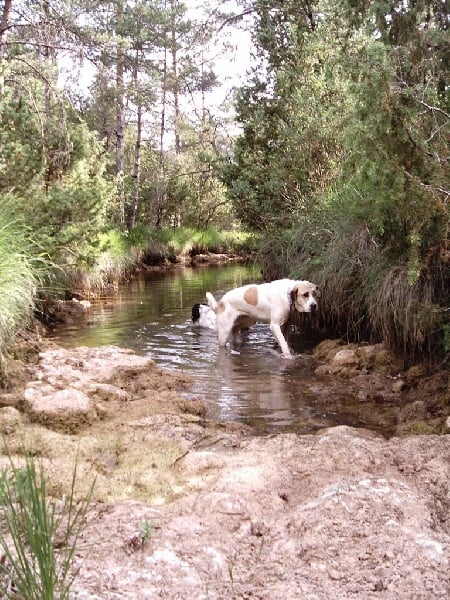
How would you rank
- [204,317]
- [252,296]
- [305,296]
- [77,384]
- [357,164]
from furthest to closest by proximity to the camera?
[204,317], [252,296], [305,296], [77,384], [357,164]

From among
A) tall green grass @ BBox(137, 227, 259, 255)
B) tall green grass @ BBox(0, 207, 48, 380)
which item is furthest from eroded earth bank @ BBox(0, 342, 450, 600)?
tall green grass @ BBox(137, 227, 259, 255)

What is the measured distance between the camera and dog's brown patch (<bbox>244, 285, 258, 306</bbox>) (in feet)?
27.0

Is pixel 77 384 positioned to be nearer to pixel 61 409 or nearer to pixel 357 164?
pixel 61 409

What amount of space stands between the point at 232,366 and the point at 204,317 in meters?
2.88

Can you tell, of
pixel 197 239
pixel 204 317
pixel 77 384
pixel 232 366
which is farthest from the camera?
pixel 197 239

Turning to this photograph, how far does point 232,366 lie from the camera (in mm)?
7348

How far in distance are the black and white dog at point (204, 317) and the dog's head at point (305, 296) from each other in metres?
2.47

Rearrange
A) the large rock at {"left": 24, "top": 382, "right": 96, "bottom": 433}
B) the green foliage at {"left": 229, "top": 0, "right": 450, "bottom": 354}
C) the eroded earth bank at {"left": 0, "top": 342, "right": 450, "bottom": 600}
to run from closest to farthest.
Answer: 1. the eroded earth bank at {"left": 0, "top": 342, "right": 450, "bottom": 600}
2. the large rock at {"left": 24, "top": 382, "right": 96, "bottom": 433}
3. the green foliage at {"left": 229, "top": 0, "right": 450, "bottom": 354}

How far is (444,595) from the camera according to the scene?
6.72ft

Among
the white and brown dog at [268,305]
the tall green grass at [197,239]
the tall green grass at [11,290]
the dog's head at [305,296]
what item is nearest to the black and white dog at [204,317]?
the white and brown dog at [268,305]

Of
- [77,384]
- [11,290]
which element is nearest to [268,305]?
[77,384]

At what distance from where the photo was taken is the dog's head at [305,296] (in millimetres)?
7672

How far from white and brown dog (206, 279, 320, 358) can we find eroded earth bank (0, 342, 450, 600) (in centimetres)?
269

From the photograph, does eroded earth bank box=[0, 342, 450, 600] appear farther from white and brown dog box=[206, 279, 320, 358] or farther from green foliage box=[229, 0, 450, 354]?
white and brown dog box=[206, 279, 320, 358]
